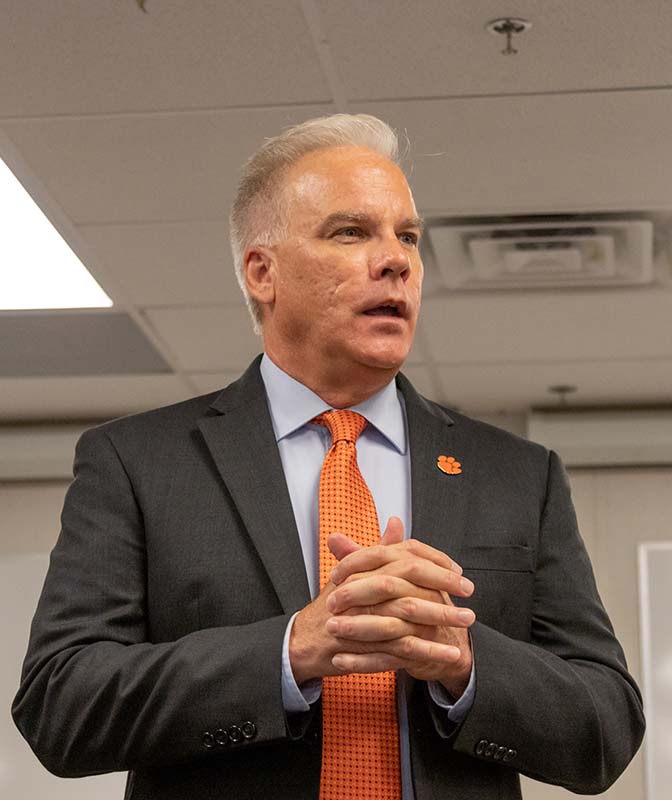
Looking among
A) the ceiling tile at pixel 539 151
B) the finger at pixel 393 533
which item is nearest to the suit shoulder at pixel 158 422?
the finger at pixel 393 533

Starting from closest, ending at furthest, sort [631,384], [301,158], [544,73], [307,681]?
[307,681], [301,158], [544,73], [631,384]

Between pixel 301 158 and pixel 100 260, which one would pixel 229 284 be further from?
pixel 301 158

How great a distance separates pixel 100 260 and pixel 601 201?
5.06 ft

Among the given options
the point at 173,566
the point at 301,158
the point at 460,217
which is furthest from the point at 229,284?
the point at 173,566

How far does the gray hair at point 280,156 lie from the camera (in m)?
1.85

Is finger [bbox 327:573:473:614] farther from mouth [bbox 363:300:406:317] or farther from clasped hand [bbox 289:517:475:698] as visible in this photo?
mouth [bbox 363:300:406:317]

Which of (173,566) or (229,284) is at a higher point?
(229,284)

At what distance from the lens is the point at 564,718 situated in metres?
1.48

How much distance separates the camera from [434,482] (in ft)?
5.40

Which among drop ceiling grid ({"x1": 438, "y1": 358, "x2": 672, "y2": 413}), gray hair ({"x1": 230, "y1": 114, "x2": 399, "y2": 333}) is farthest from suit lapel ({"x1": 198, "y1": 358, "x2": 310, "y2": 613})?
drop ceiling grid ({"x1": 438, "y1": 358, "x2": 672, "y2": 413})

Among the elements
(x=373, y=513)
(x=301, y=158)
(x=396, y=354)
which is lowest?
(x=373, y=513)

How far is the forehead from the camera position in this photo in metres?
1.77

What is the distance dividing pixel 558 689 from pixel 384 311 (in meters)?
0.51

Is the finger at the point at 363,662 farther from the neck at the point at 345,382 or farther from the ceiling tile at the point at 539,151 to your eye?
the ceiling tile at the point at 539,151
